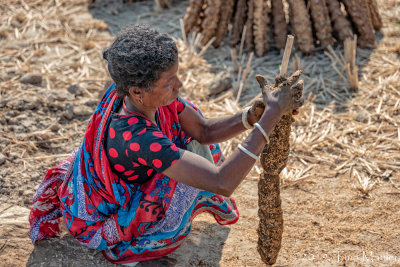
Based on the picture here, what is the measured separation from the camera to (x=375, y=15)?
4875 mm

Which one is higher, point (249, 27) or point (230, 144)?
point (249, 27)

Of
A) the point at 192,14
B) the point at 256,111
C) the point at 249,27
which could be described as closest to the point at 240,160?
the point at 256,111

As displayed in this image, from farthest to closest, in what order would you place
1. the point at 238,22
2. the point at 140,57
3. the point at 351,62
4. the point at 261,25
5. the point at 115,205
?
the point at 238,22 → the point at 261,25 → the point at 351,62 → the point at 115,205 → the point at 140,57

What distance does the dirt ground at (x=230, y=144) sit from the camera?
2.71 metres

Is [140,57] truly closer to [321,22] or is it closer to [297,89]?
[297,89]

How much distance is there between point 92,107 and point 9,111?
0.69 metres

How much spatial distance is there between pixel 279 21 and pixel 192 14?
0.96 meters

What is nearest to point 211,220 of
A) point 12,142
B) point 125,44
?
point 125,44

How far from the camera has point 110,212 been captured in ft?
8.21

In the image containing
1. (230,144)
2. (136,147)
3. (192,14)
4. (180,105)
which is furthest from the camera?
(192,14)

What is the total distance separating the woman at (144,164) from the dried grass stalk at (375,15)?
9.35 feet

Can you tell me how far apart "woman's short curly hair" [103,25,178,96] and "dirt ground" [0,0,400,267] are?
3.41 ft

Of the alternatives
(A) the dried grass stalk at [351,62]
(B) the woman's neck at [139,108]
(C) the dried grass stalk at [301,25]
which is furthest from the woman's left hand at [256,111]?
(C) the dried grass stalk at [301,25]

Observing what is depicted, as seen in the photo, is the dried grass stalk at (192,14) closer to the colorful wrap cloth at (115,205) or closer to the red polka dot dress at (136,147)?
the colorful wrap cloth at (115,205)
